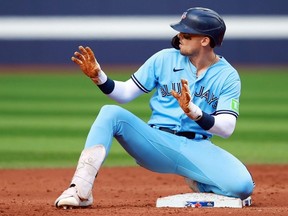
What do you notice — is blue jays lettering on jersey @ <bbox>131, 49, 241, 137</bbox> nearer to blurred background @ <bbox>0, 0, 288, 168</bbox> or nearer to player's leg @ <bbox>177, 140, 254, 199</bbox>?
player's leg @ <bbox>177, 140, 254, 199</bbox>

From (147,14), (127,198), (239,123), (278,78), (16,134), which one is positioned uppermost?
(147,14)

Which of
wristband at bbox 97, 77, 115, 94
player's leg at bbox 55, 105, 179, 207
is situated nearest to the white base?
player's leg at bbox 55, 105, 179, 207

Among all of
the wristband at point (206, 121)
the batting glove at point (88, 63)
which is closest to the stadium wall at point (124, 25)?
the batting glove at point (88, 63)

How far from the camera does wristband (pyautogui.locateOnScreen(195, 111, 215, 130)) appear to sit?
5.33 meters

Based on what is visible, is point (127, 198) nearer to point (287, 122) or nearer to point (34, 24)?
point (287, 122)

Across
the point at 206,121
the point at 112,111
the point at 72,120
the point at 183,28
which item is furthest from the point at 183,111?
the point at 72,120

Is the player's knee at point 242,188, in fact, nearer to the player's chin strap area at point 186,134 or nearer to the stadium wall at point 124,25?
the player's chin strap area at point 186,134

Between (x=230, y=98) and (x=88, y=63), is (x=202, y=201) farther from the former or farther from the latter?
(x=88, y=63)

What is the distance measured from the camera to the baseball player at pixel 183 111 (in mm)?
5578

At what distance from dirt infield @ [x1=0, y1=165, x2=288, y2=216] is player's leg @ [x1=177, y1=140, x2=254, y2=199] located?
17cm

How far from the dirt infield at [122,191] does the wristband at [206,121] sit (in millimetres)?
524
